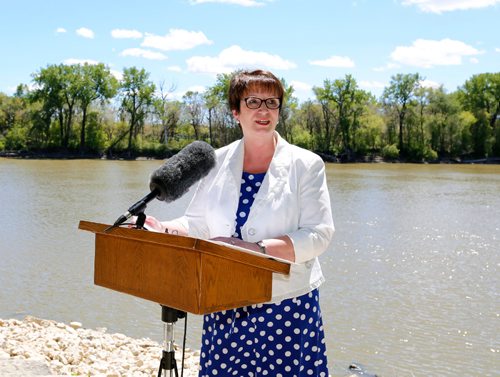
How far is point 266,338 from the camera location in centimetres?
262

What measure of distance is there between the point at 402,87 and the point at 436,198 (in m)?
47.5

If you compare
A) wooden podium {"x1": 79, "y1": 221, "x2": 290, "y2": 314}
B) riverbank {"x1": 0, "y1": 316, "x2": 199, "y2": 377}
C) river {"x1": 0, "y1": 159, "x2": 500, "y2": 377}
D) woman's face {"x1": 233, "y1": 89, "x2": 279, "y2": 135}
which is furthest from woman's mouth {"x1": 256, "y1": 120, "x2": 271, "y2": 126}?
river {"x1": 0, "y1": 159, "x2": 500, "y2": 377}

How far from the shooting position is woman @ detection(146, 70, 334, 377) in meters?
2.52

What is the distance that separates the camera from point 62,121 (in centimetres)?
7062

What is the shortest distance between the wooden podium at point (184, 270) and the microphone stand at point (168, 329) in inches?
4.0

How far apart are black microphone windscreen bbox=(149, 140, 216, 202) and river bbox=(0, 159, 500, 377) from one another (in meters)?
4.08

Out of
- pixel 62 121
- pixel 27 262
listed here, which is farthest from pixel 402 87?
pixel 27 262

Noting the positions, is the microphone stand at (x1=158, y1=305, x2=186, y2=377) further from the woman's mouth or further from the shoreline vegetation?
the shoreline vegetation

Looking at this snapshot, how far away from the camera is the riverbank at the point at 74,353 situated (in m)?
4.73

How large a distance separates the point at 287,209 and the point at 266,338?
0.56m

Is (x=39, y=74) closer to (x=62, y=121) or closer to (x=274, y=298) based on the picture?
(x=62, y=121)

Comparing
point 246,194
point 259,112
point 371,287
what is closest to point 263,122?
point 259,112

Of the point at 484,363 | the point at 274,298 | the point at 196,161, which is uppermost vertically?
the point at 196,161

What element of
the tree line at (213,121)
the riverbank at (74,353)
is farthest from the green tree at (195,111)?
the riverbank at (74,353)
